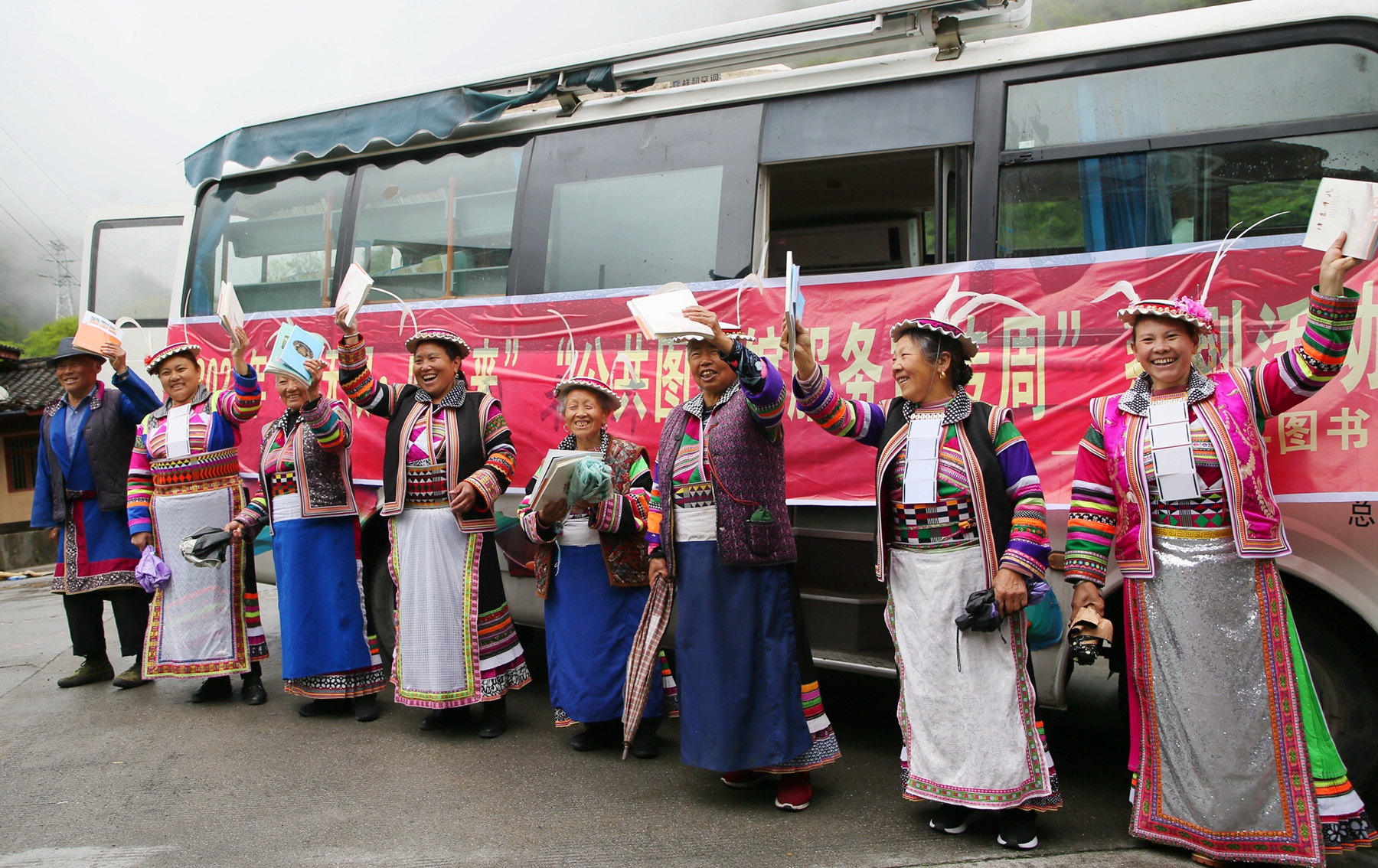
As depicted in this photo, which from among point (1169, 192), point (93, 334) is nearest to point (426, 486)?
point (93, 334)

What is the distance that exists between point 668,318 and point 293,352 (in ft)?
7.00

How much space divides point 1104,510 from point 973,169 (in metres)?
1.46

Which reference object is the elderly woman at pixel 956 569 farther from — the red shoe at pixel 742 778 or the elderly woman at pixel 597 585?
the elderly woman at pixel 597 585

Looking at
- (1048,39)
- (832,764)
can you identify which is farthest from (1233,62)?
(832,764)

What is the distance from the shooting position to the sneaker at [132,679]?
210 inches

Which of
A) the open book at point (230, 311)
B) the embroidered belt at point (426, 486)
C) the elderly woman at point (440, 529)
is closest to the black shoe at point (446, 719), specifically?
the elderly woman at point (440, 529)

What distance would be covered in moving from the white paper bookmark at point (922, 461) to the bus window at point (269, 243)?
12.0ft

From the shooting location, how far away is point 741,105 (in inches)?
167

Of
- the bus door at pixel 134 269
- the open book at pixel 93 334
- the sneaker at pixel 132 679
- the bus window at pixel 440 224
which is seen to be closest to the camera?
the bus window at pixel 440 224

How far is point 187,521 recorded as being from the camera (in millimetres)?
4930

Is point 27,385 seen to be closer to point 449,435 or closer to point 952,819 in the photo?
point 449,435

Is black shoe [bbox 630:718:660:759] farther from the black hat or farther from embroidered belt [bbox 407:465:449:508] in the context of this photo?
the black hat

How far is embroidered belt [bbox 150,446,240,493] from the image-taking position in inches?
193

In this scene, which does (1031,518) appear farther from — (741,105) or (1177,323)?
(741,105)
